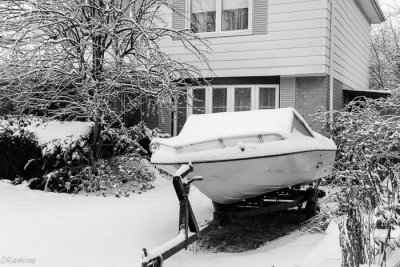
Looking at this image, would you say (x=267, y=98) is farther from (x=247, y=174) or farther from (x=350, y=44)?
(x=247, y=174)

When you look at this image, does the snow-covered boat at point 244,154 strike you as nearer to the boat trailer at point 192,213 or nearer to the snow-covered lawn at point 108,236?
the boat trailer at point 192,213

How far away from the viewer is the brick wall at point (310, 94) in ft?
34.2

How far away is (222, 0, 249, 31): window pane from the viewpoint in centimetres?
1119

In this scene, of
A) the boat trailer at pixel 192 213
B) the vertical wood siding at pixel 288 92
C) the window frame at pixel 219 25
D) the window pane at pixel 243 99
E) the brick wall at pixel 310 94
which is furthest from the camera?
the window pane at pixel 243 99

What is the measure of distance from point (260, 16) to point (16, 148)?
6593 millimetres

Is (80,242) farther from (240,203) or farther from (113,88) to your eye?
(113,88)

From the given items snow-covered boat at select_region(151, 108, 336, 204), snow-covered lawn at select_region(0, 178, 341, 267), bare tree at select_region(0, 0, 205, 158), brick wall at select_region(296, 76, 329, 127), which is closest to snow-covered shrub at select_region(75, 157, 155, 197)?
bare tree at select_region(0, 0, 205, 158)

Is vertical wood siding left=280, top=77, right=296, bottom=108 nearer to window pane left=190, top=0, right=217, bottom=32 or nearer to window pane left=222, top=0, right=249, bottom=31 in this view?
window pane left=222, top=0, right=249, bottom=31

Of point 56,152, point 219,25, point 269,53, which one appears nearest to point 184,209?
point 56,152

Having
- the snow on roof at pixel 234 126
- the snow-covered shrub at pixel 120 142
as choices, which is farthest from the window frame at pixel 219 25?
the snow on roof at pixel 234 126

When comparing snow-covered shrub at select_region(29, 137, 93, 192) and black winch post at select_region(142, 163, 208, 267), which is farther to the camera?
snow-covered shrub at select_region(29, 137, 93, 192)

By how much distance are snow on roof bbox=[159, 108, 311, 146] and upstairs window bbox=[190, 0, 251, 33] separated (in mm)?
5348

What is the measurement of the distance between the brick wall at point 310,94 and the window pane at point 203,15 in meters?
2.90

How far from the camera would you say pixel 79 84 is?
27.4 feet
